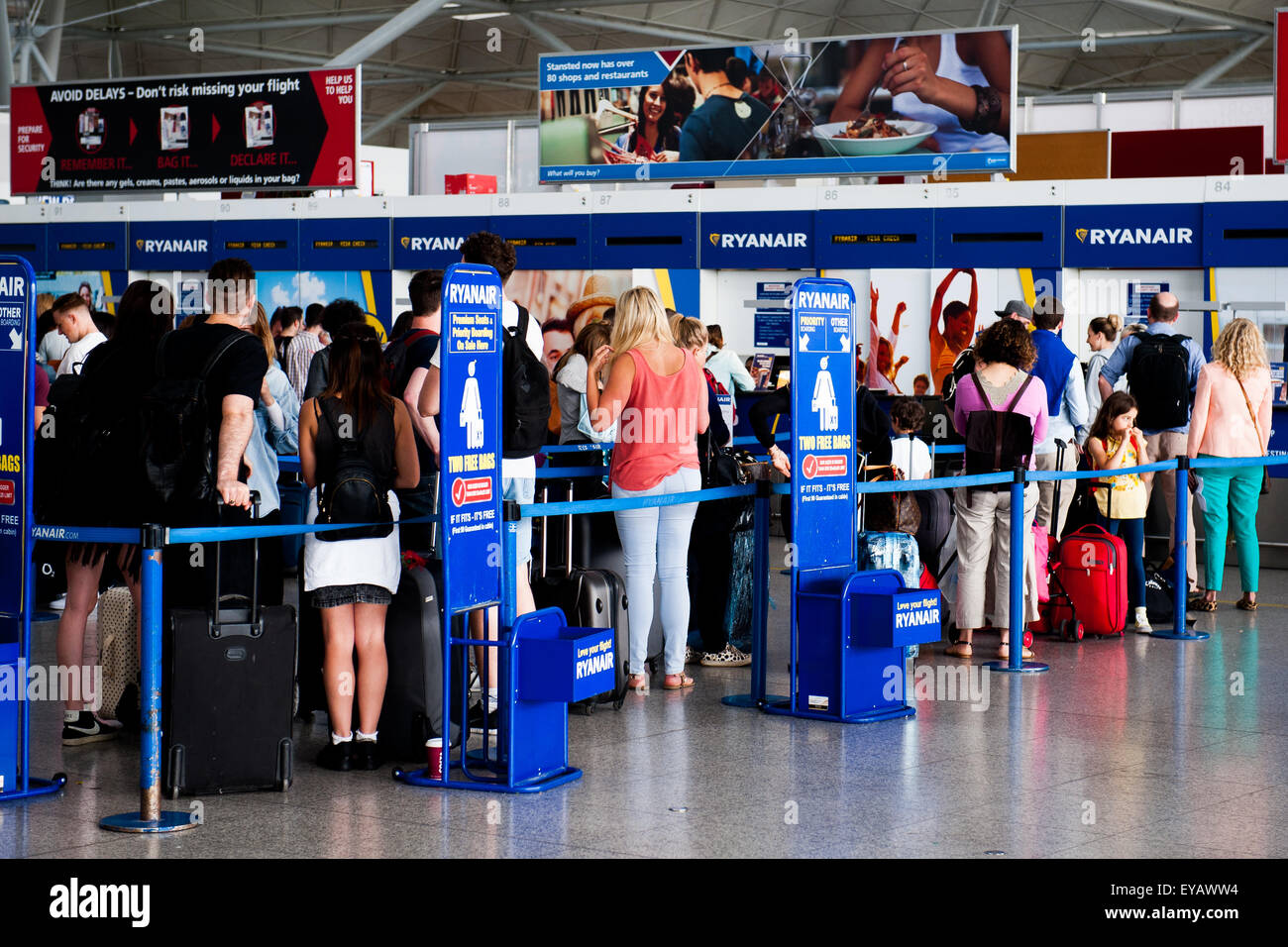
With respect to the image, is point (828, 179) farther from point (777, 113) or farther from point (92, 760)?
point (92, 760)

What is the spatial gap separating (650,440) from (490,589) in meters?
1.48

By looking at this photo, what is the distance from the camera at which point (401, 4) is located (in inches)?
1148

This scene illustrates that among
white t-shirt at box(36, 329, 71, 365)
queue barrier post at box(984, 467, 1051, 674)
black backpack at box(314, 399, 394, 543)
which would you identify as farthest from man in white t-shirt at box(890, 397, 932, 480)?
white t-shirt at box(36, 329, 71, 365)

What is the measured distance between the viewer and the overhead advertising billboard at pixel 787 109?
14078mm

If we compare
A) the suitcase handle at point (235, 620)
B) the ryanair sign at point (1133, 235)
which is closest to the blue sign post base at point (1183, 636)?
the ryanair sign at point (1133, 235)

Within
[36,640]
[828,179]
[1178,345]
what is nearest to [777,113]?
[828,179]

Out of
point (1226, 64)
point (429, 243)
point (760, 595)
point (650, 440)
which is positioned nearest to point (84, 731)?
point (650, 440)

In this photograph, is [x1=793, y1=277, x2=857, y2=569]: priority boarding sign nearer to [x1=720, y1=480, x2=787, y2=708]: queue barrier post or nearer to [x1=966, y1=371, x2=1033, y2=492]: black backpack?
[x1=720, y1=480, x2=787, y2=708]: queue barrier post

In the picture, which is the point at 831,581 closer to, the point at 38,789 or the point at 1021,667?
the point at 1021,667

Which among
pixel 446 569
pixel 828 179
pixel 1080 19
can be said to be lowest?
pixel 446 569

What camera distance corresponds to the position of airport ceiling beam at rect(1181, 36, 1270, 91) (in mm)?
27797

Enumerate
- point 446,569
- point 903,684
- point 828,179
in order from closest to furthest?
1. point 446,569
2. point 903,684
3. point 828,179

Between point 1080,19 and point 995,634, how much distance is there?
23.1 metres

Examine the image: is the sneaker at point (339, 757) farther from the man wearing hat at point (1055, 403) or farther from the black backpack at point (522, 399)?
the man wearing hat at point (1055, 403)
